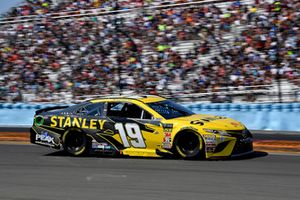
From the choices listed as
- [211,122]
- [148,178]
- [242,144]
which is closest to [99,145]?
[211,122]

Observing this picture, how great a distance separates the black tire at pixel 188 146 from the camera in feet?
32.4

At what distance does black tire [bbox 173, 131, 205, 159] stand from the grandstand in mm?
6917

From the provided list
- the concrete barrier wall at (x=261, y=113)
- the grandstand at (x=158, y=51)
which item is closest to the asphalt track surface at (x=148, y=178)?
the concrete barrier wall at (x=261, y=113)

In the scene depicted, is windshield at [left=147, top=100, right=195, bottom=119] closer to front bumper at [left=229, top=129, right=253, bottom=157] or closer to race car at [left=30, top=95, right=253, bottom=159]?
race car at [left=30, top=95, right=253, bottom=159]

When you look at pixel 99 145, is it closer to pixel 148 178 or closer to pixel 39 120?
pixel 39 120

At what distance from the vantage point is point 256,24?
752 inches

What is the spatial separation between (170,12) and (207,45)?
281cm

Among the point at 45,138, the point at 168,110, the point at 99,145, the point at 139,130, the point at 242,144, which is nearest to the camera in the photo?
the point at 242,144

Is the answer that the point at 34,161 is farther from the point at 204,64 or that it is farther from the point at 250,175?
the point at 204,64

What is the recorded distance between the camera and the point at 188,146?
10.1 metres

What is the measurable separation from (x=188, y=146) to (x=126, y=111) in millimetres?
1493

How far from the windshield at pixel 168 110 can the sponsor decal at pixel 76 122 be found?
1.07m

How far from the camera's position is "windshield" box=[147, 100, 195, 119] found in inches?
414

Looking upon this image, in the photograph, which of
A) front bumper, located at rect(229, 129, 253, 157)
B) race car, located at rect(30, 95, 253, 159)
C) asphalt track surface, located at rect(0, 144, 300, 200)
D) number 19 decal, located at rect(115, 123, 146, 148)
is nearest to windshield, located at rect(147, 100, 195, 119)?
race car, located at rect(30, 95, 253, 159)
